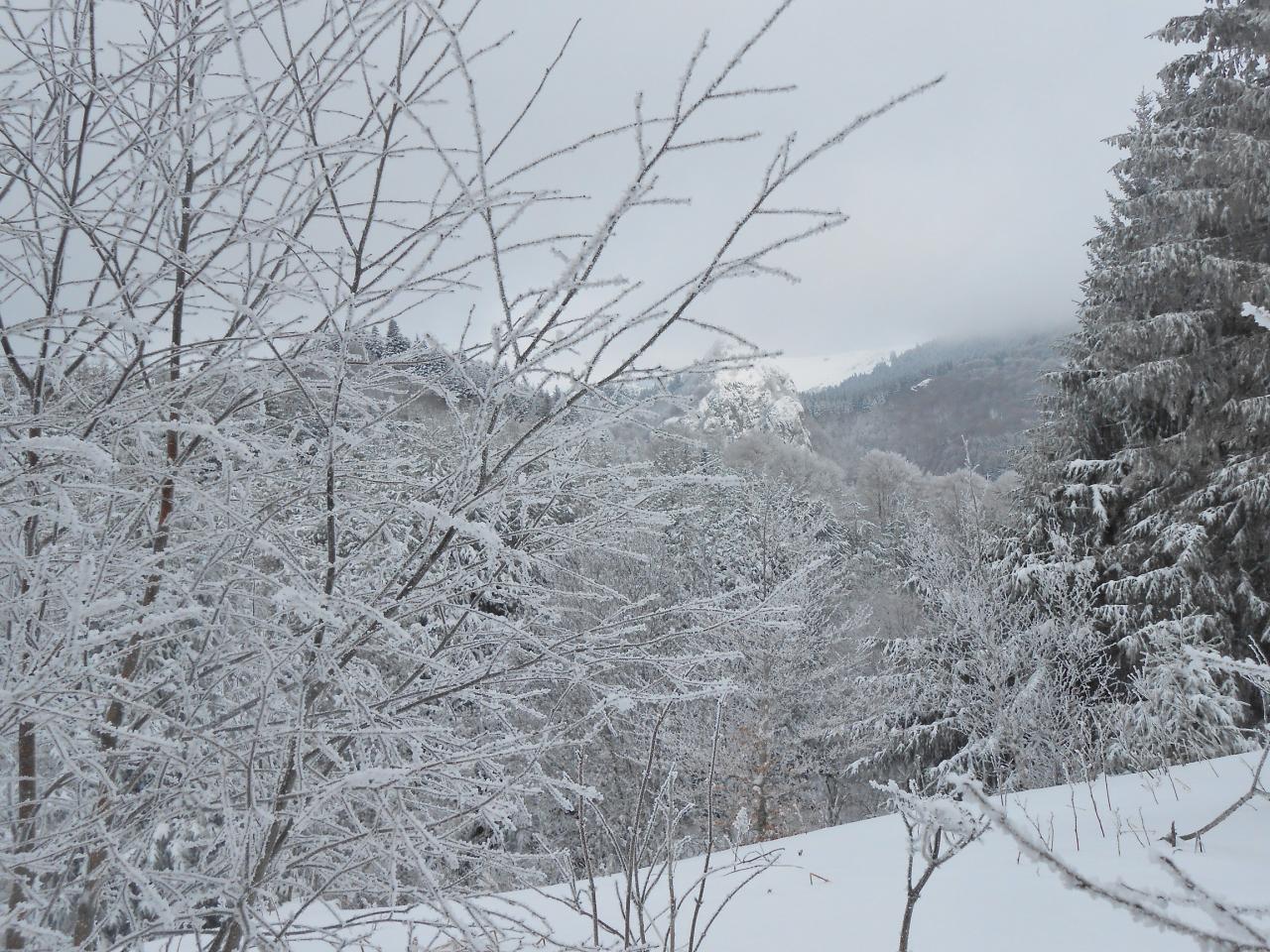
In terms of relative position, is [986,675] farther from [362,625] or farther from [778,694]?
[362,625]

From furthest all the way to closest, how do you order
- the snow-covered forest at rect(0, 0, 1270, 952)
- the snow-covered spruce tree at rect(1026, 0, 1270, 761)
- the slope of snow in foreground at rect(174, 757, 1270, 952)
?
1. the snow-covered spruce tree at rect(1026, 0, 1270, 761)
2. the slope of snow in foreground at rect(174, 757, 1270, 952)
3. the snow-covered forest at rect(0, 0, 1270, 952)

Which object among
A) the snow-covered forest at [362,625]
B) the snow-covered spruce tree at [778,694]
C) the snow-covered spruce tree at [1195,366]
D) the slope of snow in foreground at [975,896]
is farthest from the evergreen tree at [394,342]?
the snow-covered spruce tree at [778,694]

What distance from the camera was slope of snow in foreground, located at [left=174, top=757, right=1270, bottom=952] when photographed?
8.58 feet

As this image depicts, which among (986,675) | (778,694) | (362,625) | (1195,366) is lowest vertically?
(778,694)

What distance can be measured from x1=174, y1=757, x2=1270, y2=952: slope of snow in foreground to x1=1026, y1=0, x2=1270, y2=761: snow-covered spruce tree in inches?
238

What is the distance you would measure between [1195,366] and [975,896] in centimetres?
987

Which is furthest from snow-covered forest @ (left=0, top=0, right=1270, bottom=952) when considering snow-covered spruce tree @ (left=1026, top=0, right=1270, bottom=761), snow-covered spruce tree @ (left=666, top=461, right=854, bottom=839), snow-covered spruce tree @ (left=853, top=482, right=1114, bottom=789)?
snow-covered spruce tree @ (left=666, top=461, right=854, bottom=839)

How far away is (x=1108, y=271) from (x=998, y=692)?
261 inches

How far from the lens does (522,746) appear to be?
1.41 meters

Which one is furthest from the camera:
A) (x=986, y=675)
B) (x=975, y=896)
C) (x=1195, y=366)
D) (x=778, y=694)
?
(x=778, y=694)

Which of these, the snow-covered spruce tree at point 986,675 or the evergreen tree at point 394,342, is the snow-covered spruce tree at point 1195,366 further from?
the evergreen tree at point 394,342

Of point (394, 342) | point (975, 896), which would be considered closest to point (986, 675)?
point (975, 896)

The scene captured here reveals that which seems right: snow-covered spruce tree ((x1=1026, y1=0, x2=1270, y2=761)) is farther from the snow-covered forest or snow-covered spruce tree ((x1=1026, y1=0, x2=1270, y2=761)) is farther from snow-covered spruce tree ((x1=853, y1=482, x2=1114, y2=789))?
the snow-covered forest

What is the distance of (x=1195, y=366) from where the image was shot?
10.1 metres
